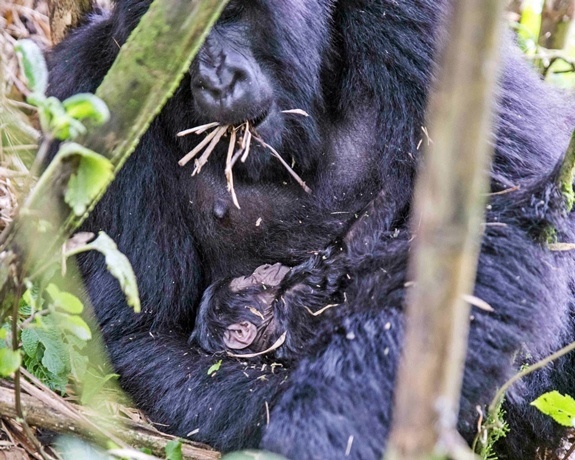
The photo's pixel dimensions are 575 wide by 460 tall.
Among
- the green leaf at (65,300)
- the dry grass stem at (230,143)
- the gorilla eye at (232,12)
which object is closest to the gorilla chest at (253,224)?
the dry grass stem at (230,143)

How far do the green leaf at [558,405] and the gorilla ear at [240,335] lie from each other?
1150 mm

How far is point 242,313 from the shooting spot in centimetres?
310

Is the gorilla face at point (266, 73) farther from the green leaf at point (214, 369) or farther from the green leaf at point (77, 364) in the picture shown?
the green leaf at point (77, 364)

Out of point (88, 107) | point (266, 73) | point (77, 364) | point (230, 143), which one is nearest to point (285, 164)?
point (230, 143)

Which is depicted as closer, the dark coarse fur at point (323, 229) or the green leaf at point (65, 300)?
the green leaf at point (65, 300)

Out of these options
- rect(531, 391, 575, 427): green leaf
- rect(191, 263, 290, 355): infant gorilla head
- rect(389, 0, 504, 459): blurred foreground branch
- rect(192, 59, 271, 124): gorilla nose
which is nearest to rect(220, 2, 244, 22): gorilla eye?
rect(192, 59, 271, 124): gorilla nose

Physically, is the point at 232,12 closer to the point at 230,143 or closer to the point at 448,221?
the point at 230,143

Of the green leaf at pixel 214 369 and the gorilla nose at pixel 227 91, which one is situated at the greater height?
the gorilla nose at pixel 227 91

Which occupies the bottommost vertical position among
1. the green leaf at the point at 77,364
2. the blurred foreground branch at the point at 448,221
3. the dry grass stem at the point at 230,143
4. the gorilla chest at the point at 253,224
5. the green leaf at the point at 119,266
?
the green leaf at the point at 77,364

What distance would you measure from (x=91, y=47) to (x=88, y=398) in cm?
133

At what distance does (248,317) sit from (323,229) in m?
0.43

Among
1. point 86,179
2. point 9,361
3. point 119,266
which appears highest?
point 86,179

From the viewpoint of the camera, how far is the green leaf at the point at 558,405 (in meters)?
2.26

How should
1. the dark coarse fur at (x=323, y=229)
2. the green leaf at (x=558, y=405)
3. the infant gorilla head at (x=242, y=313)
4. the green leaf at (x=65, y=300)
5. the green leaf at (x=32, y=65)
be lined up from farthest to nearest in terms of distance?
the infant gorilla head at (x=242, y=313) < the dark coarse fur at (x=323, y=229) < the green leaf at (x=558, y=405) < the green leaf at (x=65, y=300) < the green leaf at (x=32, y=65)
